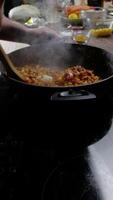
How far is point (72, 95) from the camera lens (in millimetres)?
722

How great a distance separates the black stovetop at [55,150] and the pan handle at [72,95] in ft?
0.06

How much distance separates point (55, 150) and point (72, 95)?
0.14 metres

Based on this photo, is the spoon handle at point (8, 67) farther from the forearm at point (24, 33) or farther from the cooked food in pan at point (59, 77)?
the forearm at point (24, 33)

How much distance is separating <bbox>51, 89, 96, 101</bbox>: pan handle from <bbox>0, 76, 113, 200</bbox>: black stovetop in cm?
2

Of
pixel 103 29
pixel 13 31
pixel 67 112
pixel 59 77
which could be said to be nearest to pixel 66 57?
pixel 59 77

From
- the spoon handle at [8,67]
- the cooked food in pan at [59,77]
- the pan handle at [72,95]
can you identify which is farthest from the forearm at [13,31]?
the pan handle at [72,95]

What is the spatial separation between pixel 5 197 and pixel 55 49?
71cm

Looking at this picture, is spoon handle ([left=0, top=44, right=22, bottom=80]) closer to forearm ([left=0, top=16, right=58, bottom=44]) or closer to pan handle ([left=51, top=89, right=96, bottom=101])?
pan handle ([left=51, top=89, right=96, bottom=101])

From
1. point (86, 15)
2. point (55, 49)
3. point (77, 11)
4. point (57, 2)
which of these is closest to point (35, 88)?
point (55, 49)

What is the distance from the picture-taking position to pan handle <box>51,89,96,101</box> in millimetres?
718

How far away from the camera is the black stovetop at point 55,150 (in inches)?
24.6

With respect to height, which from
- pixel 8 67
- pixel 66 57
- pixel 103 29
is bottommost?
pixel 103 29

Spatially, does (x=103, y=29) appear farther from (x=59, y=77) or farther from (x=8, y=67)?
(x=8, y=67)

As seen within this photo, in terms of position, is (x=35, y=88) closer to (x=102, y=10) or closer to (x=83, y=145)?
(x=83, y=145)
